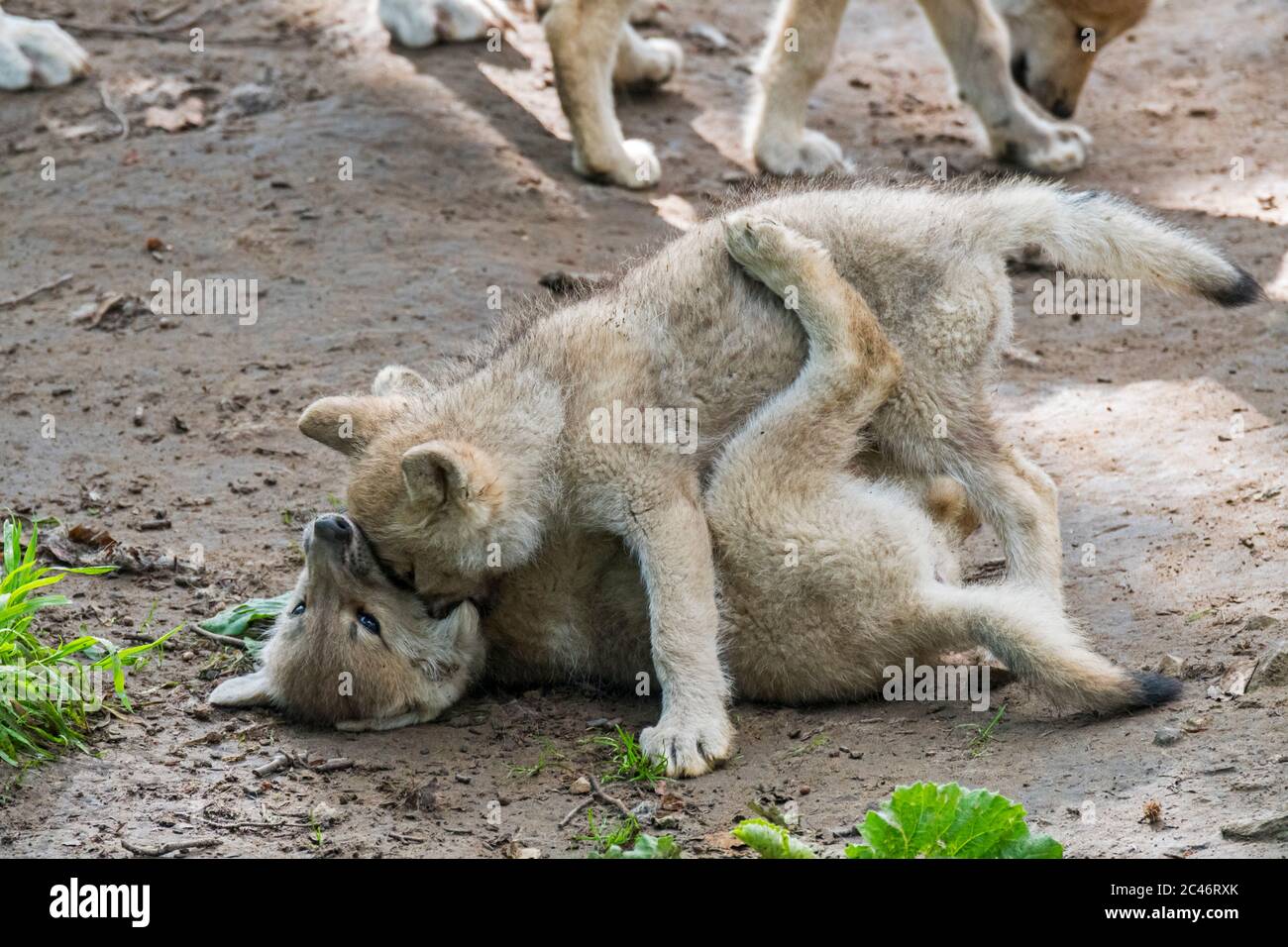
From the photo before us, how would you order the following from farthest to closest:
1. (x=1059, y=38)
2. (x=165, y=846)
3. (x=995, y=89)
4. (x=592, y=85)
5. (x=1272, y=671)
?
(x=1059, y=38), (x=995, y=89), (x=592, y=85), (x=1272, y=671), (x=165, y=846)

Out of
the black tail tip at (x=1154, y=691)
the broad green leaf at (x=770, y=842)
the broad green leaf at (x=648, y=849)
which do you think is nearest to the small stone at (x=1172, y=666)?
the black tail tip at (x=1154, y=691)

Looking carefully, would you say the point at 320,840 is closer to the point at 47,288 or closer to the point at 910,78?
the point at 47,288

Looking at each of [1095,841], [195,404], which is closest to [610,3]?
[195,404]

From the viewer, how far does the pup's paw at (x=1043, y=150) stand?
29.2 ft

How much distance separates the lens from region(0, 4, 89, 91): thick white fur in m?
8.75

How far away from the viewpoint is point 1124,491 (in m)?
5.68

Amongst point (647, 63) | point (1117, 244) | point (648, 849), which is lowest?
point (648, 849)

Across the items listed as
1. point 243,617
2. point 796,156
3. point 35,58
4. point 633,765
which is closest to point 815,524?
point 633,765

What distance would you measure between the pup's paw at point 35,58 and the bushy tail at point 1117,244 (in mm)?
5949

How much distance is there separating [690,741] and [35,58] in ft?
21.4

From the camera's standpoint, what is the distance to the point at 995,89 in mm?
8812

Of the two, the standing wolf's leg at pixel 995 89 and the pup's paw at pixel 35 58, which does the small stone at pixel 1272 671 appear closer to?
the standing wolf's leg at pixel 995 89

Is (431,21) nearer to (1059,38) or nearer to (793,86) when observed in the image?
(793,86)

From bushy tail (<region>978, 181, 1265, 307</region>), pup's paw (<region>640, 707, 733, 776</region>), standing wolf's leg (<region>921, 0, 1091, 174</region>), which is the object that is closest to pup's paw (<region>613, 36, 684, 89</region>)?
standing wolf's leg (<region>921, 0, 1091, 174</region>)
